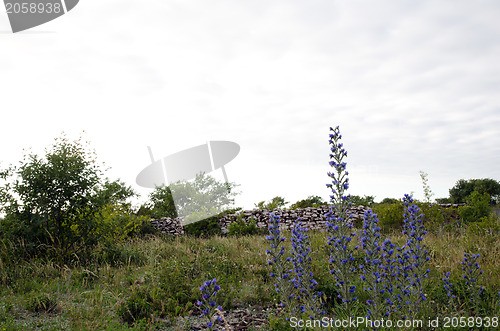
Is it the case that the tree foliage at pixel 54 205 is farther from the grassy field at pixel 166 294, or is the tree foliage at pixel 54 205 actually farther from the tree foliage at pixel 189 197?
the tree foliage at pixel 189 197

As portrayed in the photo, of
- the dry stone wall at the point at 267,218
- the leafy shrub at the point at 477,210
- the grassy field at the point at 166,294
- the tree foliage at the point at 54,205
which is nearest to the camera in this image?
the grassy field at the point at 166,294

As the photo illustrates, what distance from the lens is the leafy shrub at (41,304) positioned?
5109 mm

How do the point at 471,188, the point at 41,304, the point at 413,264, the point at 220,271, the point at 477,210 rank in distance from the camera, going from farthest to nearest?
the point at 471,188 < the point at 477,210 < the point at 220,271 < the point at 41,304 < the point at 413,264

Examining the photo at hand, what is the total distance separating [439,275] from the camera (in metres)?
5.50

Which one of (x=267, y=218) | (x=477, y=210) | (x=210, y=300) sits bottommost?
(x=477, y=210)

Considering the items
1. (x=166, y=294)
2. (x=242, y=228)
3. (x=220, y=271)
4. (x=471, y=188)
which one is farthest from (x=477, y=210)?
(x=471, y=188)

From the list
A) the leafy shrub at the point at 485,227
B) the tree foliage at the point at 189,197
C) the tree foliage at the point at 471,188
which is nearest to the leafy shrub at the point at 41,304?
the leafy shrub at the point at 485,227

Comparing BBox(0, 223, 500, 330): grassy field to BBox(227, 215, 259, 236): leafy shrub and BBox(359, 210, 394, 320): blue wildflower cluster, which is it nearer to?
BBox(359, 210, 394, 320): blue wildflower cluster

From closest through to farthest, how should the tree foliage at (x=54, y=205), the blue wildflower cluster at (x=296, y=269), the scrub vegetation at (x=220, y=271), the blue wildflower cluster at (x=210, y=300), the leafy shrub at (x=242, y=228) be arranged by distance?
1. the blue wildflower cluster at (x=210, y=300)
2. the blue wildflower cluster at (x=296, y=269)
3. the scrub vegetation at (x=220, y=271)
4. the tree foliage at (x=54, y=205)
5. the leafy shrub at (x=242, y=228)

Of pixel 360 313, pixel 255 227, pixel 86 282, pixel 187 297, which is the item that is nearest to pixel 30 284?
pixel 86 282

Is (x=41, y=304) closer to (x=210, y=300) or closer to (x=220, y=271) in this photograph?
(x=220, y=271)

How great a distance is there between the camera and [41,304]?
17.0 ft

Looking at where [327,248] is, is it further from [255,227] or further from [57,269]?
[255,227]

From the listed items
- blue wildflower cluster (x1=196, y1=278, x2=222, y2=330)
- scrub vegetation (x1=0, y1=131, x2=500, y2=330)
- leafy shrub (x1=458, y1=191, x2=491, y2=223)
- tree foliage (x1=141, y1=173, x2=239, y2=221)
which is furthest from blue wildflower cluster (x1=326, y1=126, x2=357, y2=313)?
tree foliage (x1=141, y1=173, x2=239, y2=221)
